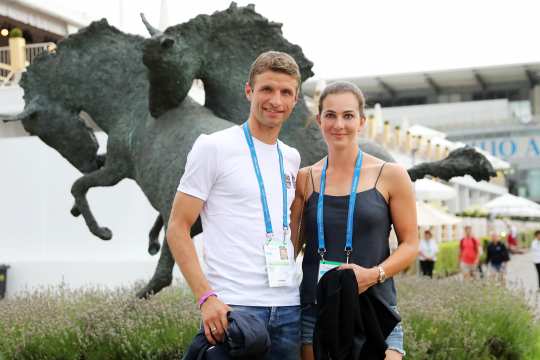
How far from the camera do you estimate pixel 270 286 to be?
259 centimetres

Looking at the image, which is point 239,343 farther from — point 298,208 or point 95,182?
point 95,182

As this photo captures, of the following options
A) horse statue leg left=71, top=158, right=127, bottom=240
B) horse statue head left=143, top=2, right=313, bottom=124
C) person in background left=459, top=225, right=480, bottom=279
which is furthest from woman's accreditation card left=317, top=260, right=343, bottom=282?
person in background left=459, top=225, right=480, bottom=279

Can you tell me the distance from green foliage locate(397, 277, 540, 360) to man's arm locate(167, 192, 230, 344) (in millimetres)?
3094

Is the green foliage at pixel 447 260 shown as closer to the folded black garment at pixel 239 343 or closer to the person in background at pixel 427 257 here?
the person in background at pixel 427 257

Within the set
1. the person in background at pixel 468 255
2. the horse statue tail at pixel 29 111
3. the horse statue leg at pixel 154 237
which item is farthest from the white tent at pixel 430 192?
the horse statue tail at pixel 29 111

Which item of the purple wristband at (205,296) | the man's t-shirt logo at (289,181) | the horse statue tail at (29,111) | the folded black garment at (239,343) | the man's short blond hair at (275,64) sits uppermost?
the horse statue tail at (29,111)

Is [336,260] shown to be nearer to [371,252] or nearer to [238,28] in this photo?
[371,252]

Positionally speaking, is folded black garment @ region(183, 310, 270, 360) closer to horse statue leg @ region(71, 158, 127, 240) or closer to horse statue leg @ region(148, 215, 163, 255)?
horse statue leg @ region(71, 158, 127, 240)

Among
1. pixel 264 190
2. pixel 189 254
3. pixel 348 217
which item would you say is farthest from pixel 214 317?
pixel 348 217

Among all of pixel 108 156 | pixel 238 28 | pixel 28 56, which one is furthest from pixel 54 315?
pixel 28 56

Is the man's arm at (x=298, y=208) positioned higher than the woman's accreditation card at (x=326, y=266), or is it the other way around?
the man's arm at (x=298, y=208)

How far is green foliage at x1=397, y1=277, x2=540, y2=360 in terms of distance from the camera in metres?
5.81

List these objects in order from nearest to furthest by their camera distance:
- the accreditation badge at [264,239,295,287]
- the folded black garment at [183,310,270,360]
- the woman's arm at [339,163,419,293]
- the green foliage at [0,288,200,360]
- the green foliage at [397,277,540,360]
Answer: the folded black garment at [183,310,270,360] → the accreditation badge at [264,239,295,287] → the woman's arm at [339,163,419,293] → the green foliage at [0,288,200,360] → the green foliage at [397,277,540,360]

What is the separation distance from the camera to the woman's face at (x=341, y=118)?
8.93ft
